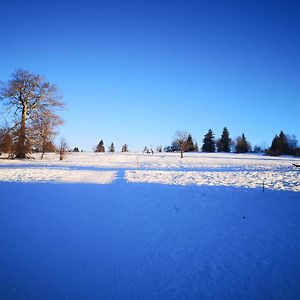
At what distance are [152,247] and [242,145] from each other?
96.6 metres

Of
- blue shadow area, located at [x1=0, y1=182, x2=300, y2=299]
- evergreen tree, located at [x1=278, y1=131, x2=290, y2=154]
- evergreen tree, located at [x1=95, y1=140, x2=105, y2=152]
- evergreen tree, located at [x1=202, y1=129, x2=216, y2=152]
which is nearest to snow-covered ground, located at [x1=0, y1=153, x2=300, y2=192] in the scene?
blue shadow area, located at [x1=0, y1=182, x2=300, y2=299]

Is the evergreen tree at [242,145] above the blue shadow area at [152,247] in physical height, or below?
above

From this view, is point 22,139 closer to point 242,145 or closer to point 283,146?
point 283,146

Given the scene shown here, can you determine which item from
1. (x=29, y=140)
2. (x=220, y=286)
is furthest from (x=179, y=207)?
(x=29, y=140)

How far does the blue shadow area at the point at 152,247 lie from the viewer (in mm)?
4445

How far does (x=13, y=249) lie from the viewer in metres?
5.77

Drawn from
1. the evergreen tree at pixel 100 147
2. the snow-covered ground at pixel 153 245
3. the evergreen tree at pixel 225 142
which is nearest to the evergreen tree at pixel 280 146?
the evergreen tree at pixel 225 142

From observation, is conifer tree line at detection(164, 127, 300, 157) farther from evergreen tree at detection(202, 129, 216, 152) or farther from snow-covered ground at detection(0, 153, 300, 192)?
snow-covered ground at detection(0, 153, 300, 192)

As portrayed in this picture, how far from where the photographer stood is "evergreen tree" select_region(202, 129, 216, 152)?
93.7 metres

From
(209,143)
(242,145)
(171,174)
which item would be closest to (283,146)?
(242,145)

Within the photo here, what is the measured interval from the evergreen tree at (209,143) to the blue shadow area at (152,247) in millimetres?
85694

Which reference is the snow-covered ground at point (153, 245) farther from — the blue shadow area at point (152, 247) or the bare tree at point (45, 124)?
the bare tree at point (45, 124)

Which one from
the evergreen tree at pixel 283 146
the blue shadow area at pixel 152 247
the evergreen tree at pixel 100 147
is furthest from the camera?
the evergreen tree at pixel 100 147

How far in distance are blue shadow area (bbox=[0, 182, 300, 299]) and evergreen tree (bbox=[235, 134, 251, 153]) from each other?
90389 millimetres
